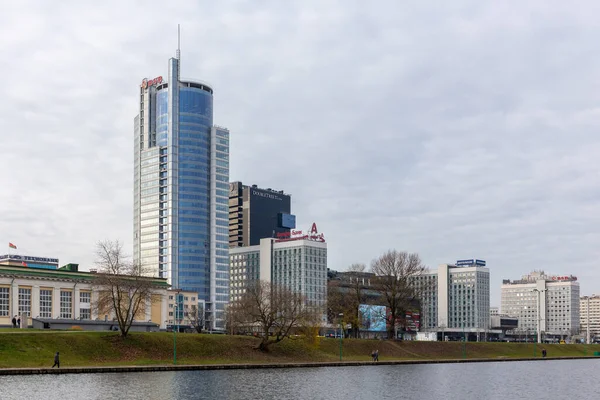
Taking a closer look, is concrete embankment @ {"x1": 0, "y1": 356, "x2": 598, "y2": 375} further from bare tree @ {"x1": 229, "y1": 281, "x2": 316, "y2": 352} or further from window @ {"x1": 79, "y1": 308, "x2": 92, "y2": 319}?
window @ {"x1": 79, "y1": 308, "x2": 92, "y2": 319}

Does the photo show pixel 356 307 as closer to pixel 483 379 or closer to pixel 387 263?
pixel 387 263

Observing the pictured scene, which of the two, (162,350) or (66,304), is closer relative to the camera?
(162,350)

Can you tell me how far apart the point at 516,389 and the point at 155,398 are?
4070cm

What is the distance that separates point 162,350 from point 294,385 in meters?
35.3

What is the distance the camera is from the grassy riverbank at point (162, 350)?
9394 centimetres

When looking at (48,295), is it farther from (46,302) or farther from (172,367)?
(172,367)

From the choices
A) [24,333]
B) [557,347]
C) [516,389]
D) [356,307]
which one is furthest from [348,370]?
[557,347]

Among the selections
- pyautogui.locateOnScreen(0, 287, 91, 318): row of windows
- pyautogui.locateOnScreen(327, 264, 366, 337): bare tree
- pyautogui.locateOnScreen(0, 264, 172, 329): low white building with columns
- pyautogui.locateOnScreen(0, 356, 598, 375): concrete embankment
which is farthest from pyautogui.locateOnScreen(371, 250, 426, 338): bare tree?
pyautogui.locateOnScreen(0, 287, 91, 318): row of windows

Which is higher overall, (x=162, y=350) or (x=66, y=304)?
(x=66, y=304)

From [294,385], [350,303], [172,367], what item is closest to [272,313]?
[172,367]

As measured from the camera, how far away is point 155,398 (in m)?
61.4

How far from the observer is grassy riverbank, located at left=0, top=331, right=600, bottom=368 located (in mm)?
93938

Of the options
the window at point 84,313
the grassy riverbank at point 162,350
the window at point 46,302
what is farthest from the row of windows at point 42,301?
the grassy riverbank at point 162,350

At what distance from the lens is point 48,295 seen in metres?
146
